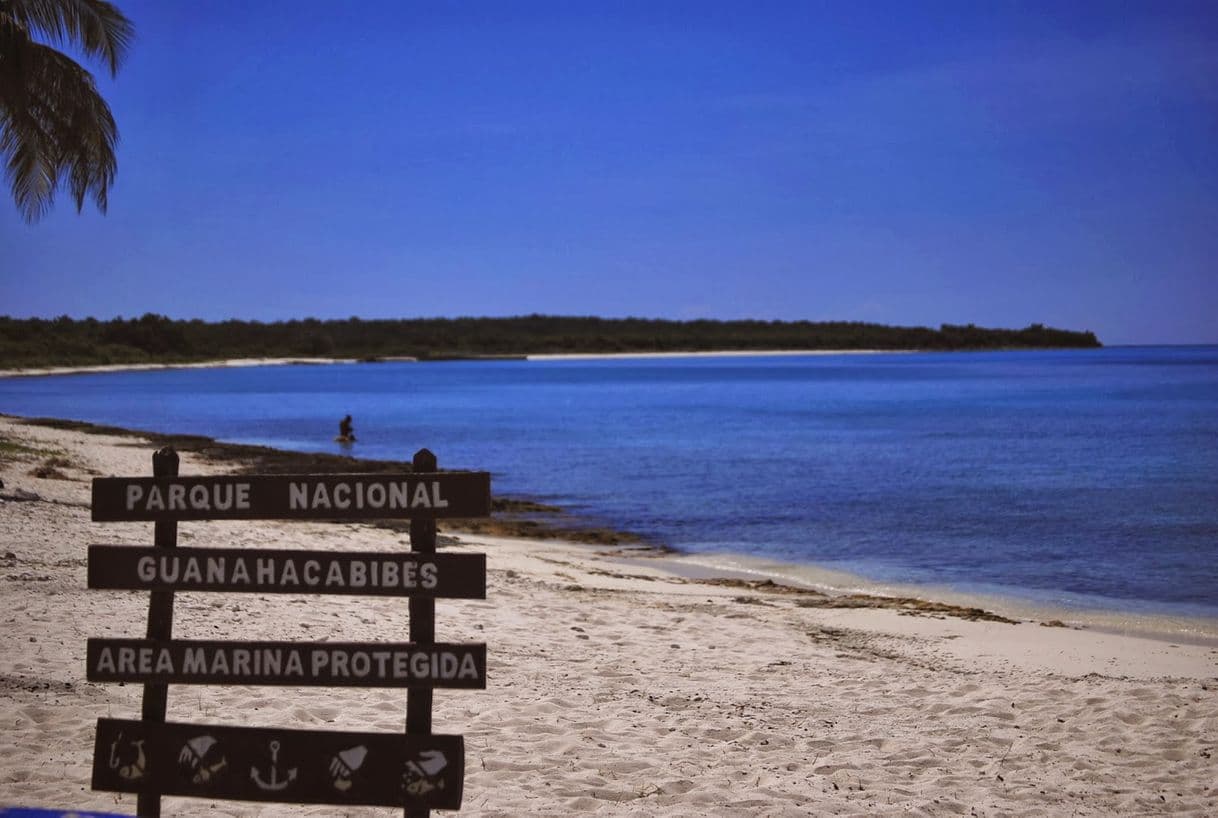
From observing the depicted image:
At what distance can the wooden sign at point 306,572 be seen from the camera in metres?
5.25

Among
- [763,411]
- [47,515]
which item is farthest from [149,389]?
[47,515]

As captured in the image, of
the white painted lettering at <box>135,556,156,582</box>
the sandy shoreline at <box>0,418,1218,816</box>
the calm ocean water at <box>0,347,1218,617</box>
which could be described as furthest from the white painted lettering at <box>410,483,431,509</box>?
the calm ocean water at <box>0,347,1218,617</box>

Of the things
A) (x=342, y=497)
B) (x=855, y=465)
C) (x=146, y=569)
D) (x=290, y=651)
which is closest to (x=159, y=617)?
(x=146, y=569)

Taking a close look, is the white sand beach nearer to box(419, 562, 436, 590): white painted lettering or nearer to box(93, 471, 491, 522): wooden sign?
box(93, 471, 491, 522): wooden sign

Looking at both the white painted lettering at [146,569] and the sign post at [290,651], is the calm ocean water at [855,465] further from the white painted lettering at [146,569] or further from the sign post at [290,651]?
the white painted lettering at [146,569]

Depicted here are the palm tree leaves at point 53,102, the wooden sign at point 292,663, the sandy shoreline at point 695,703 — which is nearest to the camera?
the wooden sign at point 292,663

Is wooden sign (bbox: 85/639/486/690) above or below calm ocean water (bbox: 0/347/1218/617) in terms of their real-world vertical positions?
above

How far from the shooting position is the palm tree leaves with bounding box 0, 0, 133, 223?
18312 millimetres

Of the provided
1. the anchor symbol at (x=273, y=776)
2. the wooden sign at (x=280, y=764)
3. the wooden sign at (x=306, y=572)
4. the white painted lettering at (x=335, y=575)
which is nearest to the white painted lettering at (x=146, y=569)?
the wooden sign at (x=306, y=572)

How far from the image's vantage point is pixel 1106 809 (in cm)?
647

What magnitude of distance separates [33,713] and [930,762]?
569 cm

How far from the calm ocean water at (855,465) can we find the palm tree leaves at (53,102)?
482 inches

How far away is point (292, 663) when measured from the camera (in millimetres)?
5332

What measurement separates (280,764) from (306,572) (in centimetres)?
92
